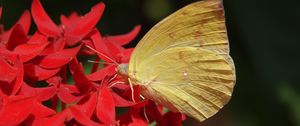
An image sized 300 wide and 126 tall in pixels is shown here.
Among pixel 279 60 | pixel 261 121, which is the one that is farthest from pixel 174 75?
pixel 261 121

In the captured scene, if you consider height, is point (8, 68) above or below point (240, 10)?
above

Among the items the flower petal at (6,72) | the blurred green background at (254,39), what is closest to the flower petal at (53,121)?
the flower petal at (6,72)

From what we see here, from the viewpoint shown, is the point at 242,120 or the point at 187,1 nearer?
the point at 187,1

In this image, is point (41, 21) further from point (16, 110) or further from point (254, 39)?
point (254, 39)

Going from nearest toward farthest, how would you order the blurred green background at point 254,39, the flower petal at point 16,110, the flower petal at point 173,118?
1. the flower petal at point 16,110
2. the flower petal at point 173,118
3. the blurred green background at point 254,39

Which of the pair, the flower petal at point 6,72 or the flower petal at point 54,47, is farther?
the flower petal at point 54,47

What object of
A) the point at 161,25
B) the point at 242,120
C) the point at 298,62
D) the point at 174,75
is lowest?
the point at 242,120

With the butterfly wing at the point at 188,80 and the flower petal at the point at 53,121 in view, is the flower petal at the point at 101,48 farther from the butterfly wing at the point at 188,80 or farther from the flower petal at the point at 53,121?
the flower petal at the point at 53,121

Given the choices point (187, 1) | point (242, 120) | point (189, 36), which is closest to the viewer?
point (189, 36)

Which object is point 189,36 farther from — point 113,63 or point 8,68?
point 8,68
